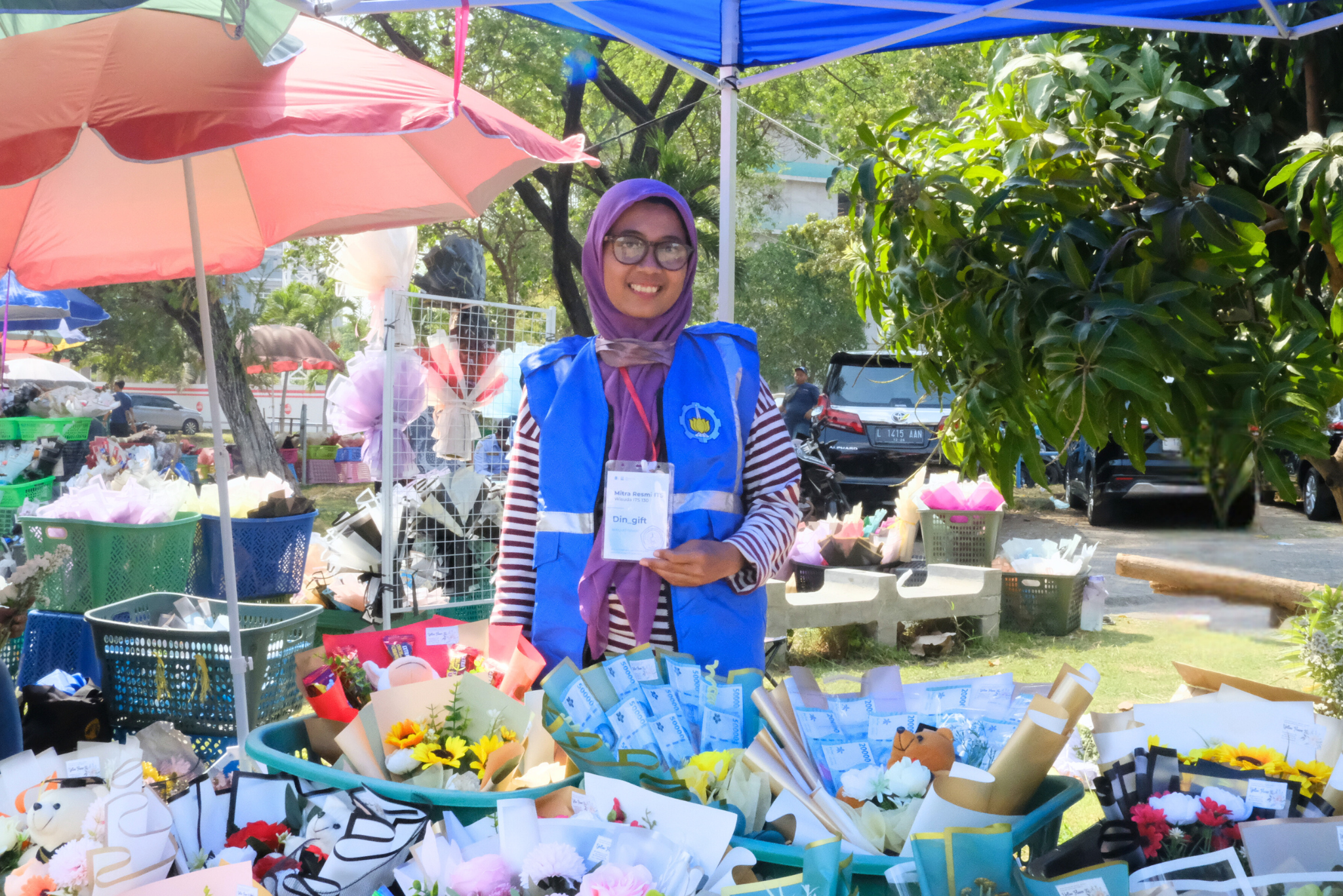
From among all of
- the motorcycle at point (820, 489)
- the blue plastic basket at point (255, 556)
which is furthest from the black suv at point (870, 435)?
the blue plastic basket at point (255, 556)

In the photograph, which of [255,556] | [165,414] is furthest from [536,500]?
[165,414]

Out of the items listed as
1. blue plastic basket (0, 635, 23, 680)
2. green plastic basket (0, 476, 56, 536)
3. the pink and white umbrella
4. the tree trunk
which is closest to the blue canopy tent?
the pink and white umbrella

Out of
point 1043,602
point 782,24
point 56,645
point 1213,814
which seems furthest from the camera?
point 1043,602

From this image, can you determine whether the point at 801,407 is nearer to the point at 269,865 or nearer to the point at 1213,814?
the point at 1213,814

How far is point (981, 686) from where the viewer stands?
57.4 inches

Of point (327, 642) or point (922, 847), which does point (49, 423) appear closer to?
point (327, 642)

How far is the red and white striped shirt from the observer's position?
1.93 meters

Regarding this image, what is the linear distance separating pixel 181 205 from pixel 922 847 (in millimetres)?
2966

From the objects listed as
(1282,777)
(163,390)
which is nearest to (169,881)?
(1282,777)

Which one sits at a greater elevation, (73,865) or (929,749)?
(929,749)

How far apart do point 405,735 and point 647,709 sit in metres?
0.35

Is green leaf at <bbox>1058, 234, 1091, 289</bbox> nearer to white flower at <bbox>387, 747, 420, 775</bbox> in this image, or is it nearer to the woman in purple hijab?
the woman in purple hijab

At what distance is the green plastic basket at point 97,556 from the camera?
3.78 metres

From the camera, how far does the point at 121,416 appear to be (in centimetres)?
1553
